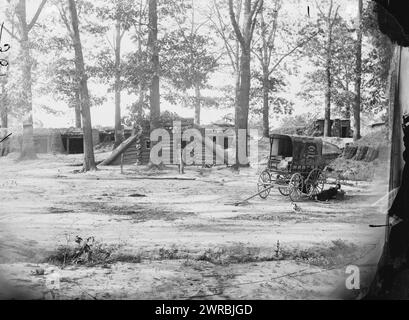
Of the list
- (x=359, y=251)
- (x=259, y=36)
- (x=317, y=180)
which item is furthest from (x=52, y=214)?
(x=259, y=36)

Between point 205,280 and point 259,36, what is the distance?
9164mm

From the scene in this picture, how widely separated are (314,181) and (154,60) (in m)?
5.38

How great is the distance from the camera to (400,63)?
3160 mm

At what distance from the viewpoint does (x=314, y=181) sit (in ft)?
35.6

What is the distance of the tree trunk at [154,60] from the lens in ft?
24.3

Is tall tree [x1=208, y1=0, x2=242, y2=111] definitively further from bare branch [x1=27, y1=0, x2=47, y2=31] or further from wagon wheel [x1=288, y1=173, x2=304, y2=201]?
bare branch [x1=27, y1=0, x2=47, y2=31]

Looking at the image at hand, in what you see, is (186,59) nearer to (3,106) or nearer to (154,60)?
(154,60)

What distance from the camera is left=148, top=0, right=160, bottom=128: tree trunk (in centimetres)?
740

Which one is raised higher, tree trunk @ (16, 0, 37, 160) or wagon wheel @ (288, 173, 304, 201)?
tree trunk @ (16, 0, 37, 160)

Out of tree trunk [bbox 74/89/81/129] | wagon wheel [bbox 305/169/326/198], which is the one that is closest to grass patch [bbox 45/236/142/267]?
tree trunk [bbox 74/89/81/129]

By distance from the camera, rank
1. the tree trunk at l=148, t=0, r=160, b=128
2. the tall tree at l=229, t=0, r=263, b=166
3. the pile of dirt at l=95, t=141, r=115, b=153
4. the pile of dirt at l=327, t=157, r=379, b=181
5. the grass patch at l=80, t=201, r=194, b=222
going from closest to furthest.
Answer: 1. the pile of dirt at l=327, t=157, r=379, b=181
2. the grass patch at l=80, t=201, r=194, b=222
3. the tree trunk at l=148, t=0, r=160, b=128
4. the tall tree at l=229, t=0, r=263, b=166
5. the pile of dirt at l=95, t=141, r=115, b=153

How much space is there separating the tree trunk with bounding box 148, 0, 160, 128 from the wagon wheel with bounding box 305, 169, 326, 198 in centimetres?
442

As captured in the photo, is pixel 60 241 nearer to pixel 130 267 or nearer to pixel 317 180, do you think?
pixel 130 267

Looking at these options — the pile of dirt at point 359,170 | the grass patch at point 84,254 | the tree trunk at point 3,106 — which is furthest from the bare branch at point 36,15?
the pile of dirt at point 359,170
